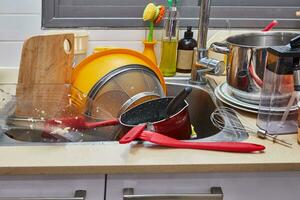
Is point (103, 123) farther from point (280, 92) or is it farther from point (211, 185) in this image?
point (280, 92)

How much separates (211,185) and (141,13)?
820 millimetres

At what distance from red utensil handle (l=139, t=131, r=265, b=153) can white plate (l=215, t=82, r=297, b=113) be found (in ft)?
0.61

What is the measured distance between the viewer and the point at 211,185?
35.6 inches

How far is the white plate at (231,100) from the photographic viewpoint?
3.61ft

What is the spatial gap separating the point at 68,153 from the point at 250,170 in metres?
0.43

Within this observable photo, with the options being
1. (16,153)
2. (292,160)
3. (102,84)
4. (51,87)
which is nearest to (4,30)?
(51,87)

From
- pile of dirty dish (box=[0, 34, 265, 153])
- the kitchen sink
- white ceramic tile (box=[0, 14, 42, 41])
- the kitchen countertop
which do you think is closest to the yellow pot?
pile of dirty dish (box=[0, 34, 265, 153])

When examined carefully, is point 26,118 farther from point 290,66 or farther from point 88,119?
point 290,66

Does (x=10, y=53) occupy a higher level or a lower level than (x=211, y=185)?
higher

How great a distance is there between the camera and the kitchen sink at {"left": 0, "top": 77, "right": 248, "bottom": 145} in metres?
0.97

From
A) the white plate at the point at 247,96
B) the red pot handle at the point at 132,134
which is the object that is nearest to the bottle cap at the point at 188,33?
the white plate at the point at 247,96

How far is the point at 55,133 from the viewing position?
3.22 feet

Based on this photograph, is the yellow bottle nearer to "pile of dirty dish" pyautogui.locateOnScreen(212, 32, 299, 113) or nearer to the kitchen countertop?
"pile of dirty dish" pyautogui.locateOnScreen(212, 32, 299, 113)

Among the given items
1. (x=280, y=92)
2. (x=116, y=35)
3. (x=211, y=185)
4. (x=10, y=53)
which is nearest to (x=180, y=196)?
(x=211, y=185)
